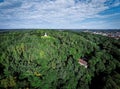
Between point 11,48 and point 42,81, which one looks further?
point 11,48

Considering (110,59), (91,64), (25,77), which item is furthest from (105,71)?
(25,77)

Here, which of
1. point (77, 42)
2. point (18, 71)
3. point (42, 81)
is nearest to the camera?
point (42, 81)

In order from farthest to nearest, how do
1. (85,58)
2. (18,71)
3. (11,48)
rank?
(85,58)
(11,48)
(18,71)

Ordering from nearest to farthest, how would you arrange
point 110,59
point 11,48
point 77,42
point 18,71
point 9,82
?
point 9,82
point 18,71
point 11,48
point 110,59
point 77,42

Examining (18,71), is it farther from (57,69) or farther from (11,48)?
(57,69)

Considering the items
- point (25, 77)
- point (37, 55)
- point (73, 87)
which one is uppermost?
point (37, 55)

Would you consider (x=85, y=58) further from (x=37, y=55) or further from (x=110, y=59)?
(x=37, y=55)

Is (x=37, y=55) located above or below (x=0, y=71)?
above

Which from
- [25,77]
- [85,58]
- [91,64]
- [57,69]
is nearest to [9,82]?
[25,77]

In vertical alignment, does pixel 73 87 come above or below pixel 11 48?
below
